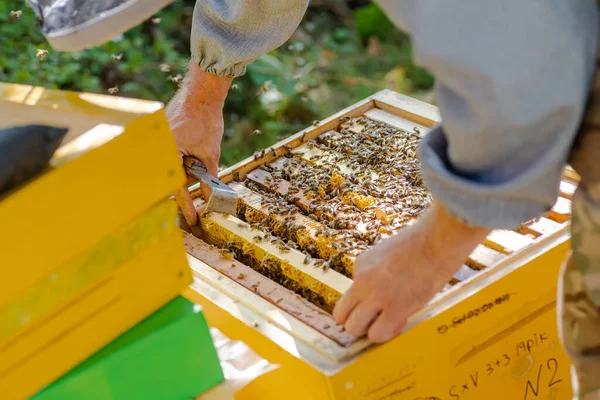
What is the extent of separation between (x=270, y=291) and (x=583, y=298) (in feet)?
2.65

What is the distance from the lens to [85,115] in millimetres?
1513

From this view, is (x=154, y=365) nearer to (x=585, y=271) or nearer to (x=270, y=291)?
(x=270, y=291)

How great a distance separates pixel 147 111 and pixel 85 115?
6.2 inches

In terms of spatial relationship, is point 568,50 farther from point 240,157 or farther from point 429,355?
point 240,157

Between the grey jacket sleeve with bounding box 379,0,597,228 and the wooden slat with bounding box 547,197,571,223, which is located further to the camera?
the wooden slat with bounding box 547,197,571,223

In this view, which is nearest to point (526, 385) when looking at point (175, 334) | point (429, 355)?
point (429, 355)

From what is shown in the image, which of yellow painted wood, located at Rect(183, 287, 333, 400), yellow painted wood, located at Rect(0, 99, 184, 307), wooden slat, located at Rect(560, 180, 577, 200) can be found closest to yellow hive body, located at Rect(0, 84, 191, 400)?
yellow painted wood, located at Rect(0, 99, 184, 307)

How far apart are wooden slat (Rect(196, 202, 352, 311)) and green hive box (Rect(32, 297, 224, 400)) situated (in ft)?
1.11

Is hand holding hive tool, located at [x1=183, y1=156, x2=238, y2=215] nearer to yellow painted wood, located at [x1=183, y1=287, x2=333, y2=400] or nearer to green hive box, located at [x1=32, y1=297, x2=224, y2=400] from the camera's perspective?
yellow painted wood, located at [x1=183, y1=287, x2=333, y2=400]

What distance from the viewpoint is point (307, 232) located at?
6.64 ft

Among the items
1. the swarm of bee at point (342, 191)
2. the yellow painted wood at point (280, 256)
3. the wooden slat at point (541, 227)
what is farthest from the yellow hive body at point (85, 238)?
the wooden slat at point (541, 227)

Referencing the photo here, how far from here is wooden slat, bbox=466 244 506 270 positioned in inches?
73.8

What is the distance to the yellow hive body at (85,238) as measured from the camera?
1.34 metres

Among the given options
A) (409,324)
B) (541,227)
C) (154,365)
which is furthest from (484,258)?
(154,365)
